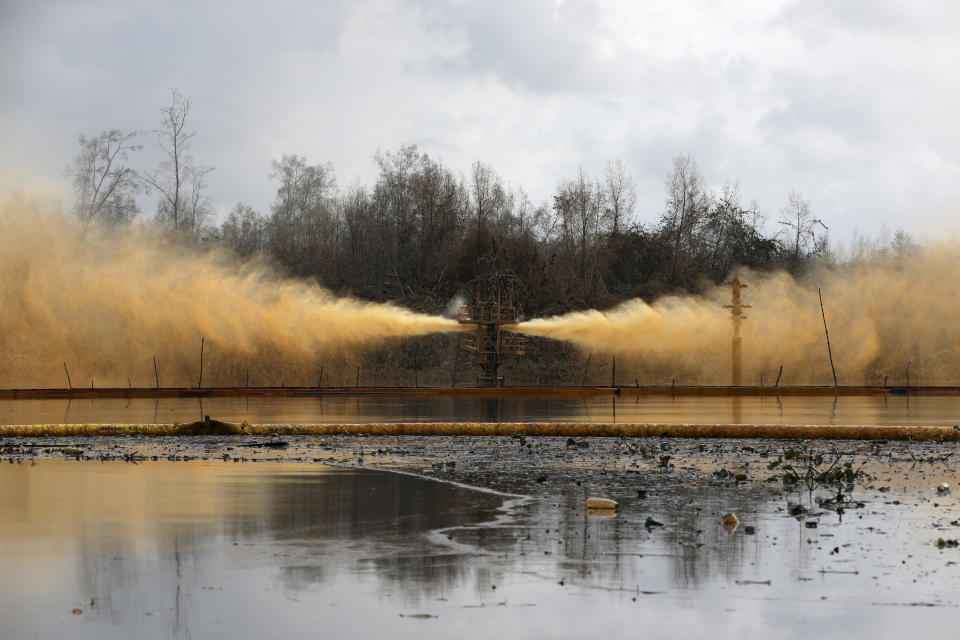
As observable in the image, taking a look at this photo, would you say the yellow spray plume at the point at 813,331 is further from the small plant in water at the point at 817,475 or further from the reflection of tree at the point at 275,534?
the reflection of tree at the point at 275,534

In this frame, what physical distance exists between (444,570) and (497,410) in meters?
30.5

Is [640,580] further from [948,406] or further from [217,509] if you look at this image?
[948,406]

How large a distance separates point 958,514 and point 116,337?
56096mm

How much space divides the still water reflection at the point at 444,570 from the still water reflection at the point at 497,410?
18.5 meters

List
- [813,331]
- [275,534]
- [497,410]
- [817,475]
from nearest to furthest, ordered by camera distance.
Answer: [275,534] → [817,475] → [497,410] → [813,331]

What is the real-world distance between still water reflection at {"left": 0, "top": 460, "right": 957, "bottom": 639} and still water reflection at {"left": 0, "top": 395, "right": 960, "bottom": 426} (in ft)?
60.7

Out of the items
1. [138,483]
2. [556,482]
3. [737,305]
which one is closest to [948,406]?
[737,305]

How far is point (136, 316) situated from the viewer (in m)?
63.0

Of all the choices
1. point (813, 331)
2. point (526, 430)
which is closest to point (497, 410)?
point (526, 430)

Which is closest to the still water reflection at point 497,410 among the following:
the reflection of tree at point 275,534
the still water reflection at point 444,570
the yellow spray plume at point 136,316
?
the yellow spray plume at point 136,316

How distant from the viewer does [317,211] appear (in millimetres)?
101750

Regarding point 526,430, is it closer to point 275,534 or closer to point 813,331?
point 275,534

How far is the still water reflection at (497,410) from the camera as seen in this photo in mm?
34875

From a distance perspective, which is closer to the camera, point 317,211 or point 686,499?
point 686,499
